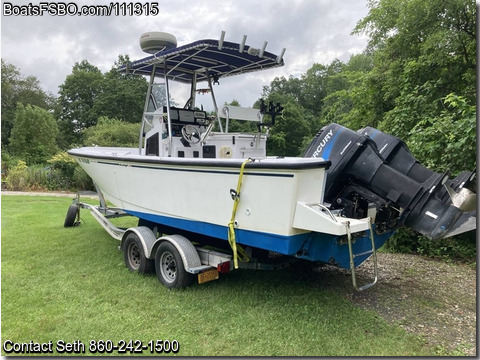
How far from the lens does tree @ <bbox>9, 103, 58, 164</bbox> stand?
21148 mm

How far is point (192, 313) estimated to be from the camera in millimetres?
3389

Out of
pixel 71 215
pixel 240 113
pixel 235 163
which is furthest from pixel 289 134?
pixel 235 163

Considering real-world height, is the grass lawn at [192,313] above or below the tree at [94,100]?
below

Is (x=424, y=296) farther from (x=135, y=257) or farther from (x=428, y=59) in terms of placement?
(x=428, y=59)

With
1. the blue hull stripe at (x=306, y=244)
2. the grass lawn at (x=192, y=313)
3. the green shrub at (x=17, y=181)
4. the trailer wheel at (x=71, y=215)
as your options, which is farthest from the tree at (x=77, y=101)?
the blue hull stripe at (x=306, y=244)

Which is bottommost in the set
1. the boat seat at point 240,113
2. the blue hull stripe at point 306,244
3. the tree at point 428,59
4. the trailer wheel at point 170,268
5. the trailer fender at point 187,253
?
the trailer wheel at point 170,268

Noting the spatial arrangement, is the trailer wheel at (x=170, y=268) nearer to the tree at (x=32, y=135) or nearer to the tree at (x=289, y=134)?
the tree at (x=32, y=135)

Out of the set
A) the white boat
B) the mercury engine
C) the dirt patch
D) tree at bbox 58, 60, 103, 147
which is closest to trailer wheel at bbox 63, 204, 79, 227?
the white boat

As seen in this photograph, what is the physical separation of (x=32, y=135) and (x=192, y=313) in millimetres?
23241

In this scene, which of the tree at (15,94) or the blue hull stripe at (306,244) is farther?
the tree at (15,94)

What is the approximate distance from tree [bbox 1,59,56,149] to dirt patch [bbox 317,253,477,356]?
104 ft

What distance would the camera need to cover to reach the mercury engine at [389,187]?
10.1ft

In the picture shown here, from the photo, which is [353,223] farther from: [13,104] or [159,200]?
[13,104]

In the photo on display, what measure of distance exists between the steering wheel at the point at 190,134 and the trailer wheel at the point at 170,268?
1.54 m
